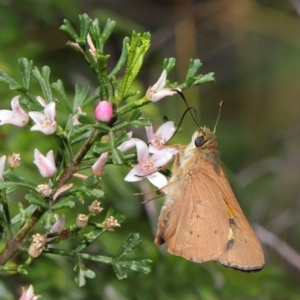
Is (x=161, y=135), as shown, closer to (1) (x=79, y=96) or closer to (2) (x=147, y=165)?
(2) (x=147, y=165)

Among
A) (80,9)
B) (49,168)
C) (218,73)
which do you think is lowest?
(218,73)

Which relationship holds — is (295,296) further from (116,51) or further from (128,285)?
(116,51)

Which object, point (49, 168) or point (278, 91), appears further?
point (278, 91)

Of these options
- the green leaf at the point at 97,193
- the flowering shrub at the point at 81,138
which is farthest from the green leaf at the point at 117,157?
the green leaf at the point at 97,193

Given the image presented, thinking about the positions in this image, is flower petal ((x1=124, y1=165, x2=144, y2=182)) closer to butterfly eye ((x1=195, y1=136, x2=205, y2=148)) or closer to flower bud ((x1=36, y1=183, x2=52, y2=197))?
flower bud ((x1=36, y1=183, x2=52, y2=197))

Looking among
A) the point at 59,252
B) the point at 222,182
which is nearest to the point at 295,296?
the point at 222,182

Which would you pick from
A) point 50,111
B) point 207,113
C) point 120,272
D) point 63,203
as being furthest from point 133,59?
point 207,113

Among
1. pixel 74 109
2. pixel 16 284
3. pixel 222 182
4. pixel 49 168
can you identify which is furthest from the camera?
pixel 16 284

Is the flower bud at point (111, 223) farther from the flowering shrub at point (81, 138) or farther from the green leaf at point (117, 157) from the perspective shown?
the green leaf at point (117, 157)

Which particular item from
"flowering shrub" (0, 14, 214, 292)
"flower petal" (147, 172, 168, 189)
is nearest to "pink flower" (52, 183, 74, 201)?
"flowering shrub" (0, 14, 214, 292)
